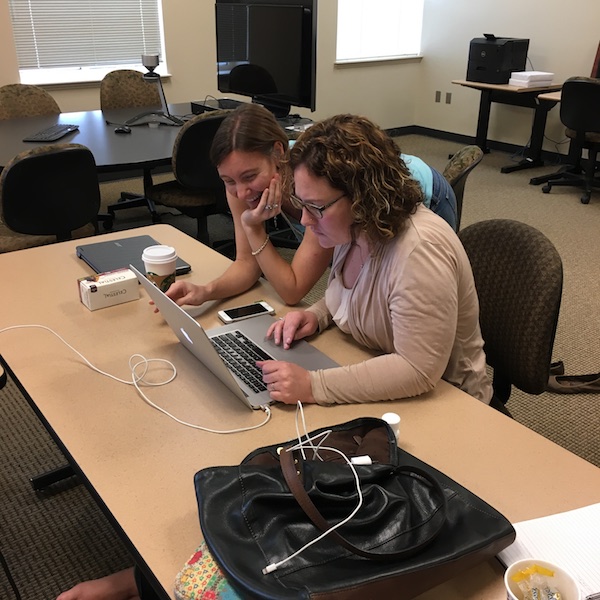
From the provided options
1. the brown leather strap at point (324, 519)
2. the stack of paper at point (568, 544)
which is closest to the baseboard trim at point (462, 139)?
the stack of paper at point (568, 544)

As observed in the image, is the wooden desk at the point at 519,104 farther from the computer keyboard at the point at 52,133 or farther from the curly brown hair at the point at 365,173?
the curly brown hair at the point at 365,173

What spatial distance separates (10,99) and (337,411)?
354 cm

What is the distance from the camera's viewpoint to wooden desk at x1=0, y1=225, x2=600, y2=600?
0.93 meters

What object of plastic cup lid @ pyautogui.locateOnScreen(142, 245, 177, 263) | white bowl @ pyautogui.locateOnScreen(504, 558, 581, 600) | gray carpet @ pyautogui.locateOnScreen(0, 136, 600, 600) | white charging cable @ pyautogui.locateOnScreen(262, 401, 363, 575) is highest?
plastic cup lid @ pyautogui.locateOnScreen(142, 245, 177, 263)

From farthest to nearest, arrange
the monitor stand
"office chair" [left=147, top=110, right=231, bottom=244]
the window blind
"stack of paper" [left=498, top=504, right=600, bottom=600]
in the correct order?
the window blind
the monitor stand
"office chair" [left=147, top=110, right=231, bottom=244]
"stack of paper" [left=498, top=504, right=600, bottom=600]

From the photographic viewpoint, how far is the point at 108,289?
157cm

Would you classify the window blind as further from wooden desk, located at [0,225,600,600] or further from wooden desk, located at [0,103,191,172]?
wooden desk, located at [0,225,600,600]

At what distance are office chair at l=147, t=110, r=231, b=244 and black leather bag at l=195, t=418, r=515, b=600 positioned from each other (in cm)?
242

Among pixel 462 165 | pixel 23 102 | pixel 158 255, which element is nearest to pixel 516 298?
pixel 158 255

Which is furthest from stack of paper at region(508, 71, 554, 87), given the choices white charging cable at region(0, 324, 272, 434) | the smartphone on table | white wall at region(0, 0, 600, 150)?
white charging cable at region(0, 324, 272, 434)

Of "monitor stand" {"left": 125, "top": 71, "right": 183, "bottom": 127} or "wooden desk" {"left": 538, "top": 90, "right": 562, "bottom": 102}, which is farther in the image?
"wooden desk" {"left": 538, "top": 90, "right": 562, "bottom": 102}

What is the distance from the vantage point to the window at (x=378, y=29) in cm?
615

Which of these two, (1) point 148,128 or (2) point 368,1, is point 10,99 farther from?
(2) point 368,1

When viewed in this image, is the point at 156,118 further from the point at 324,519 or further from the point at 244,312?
the point at 324,519
